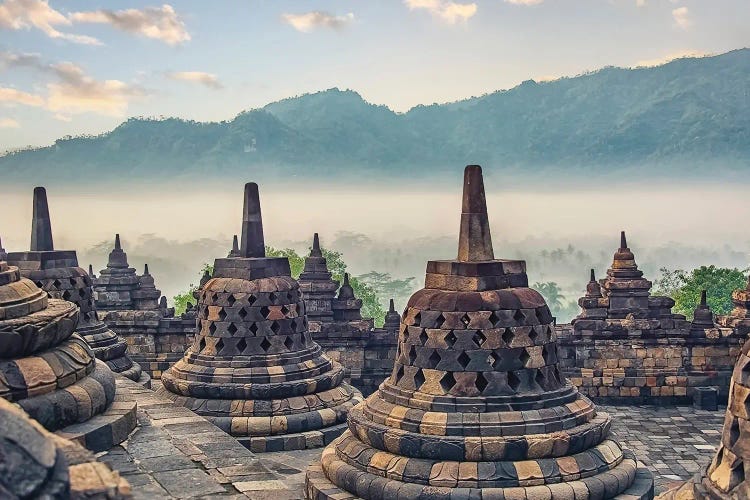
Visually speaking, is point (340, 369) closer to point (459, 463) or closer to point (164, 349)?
point (459, 463)

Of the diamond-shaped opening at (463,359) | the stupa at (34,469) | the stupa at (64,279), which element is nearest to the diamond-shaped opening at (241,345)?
the stupa at (64,279)

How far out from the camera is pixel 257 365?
1230 cm

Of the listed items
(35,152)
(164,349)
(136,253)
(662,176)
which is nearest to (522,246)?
(662,176)

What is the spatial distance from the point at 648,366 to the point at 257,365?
36.0ft

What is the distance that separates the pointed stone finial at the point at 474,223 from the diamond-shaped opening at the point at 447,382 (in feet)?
3.57

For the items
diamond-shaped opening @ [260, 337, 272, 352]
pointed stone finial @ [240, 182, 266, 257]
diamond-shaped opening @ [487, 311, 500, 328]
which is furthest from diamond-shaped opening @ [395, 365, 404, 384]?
pointed stone finial @ [240, 182, 266, 257]

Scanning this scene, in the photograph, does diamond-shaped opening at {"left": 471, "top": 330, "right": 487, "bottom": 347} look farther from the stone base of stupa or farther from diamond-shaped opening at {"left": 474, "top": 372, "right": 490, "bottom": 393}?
the stone base of stupa

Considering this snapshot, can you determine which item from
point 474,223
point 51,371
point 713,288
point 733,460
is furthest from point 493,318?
point 713,288

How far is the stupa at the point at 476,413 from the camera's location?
24.5ft

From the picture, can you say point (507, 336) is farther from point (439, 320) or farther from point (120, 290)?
point (120, 290)

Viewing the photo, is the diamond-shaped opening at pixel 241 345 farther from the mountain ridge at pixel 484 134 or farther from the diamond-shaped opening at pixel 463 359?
the mountain ridge at pixel 484 134

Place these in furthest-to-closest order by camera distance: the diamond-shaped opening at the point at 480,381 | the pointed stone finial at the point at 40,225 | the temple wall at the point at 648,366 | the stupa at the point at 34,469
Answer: the temple wall at the point at 648,366
the pointed stone finial at the point at 40,225
the diamond-shaped opening at the point at 480,381
the stupa at the point at 34,469

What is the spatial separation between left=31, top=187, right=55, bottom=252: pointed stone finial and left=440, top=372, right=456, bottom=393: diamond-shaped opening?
7829 mm

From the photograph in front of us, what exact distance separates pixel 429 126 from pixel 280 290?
16365 centimetres
